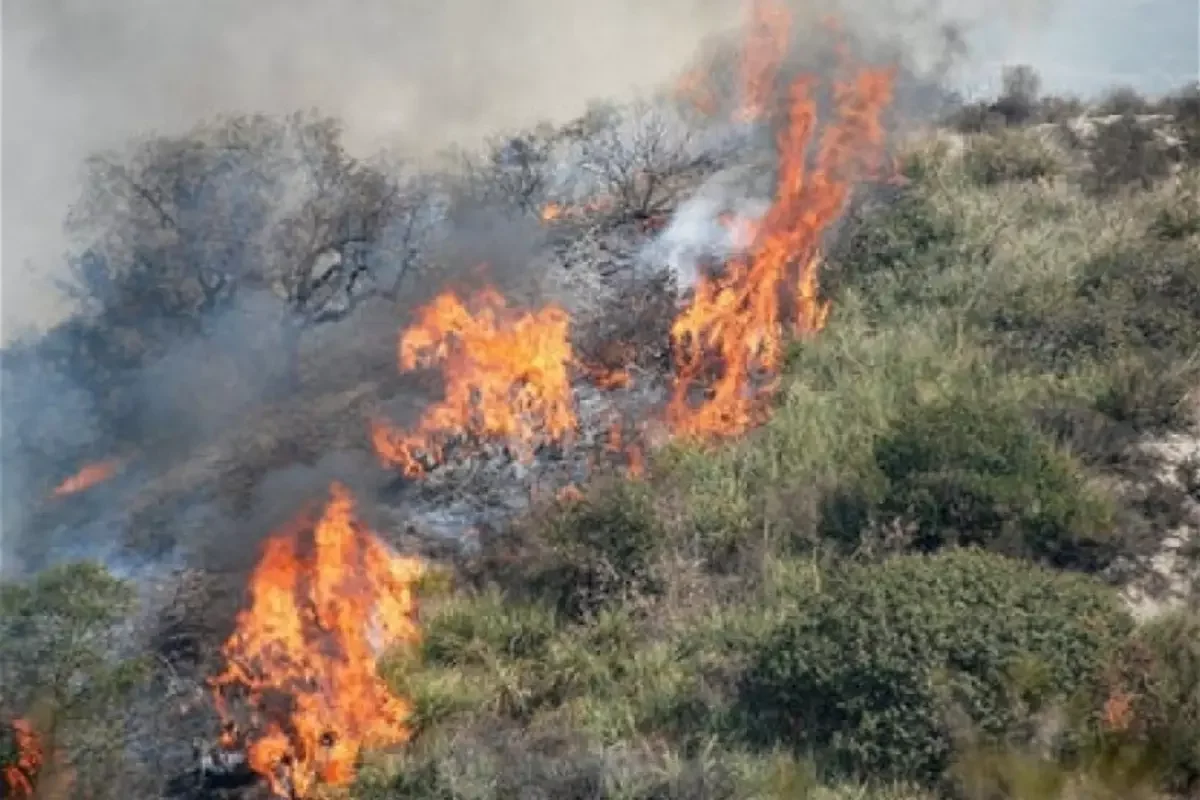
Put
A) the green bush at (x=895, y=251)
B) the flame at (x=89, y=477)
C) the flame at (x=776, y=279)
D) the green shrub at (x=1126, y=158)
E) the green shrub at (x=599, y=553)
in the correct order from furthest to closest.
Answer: the green shrub at (x=1126, y=158), the green bush at (x=895, y=251), the flame at (x=776, y=279), the flame at (x=89, y=477), the green shrub at (x=599, y=553)

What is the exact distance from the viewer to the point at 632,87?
1823cm

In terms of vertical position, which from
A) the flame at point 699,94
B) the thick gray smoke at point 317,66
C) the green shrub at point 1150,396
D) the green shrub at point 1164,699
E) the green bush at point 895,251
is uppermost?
the thick gray smoke at point 317,66

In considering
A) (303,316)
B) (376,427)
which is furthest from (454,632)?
(303,316)

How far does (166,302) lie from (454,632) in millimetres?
5561

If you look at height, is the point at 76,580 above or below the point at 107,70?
below

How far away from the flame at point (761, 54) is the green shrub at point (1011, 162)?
257 cm

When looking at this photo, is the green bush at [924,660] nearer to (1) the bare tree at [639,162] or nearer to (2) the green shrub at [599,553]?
(2) the green shrub at [599,553]

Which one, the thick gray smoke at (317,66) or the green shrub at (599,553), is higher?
the thick gray smoke at (317,66)

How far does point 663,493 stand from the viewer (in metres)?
11.2

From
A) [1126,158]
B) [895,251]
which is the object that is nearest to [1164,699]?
[895,251]

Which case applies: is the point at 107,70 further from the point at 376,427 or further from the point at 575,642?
the point at 575,642

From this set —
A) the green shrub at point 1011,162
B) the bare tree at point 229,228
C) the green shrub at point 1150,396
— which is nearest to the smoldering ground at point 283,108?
the bare tree at point 229,228

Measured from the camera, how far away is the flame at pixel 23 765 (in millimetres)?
8539

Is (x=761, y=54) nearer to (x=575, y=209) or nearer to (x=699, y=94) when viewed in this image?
(x=699, y=94)
